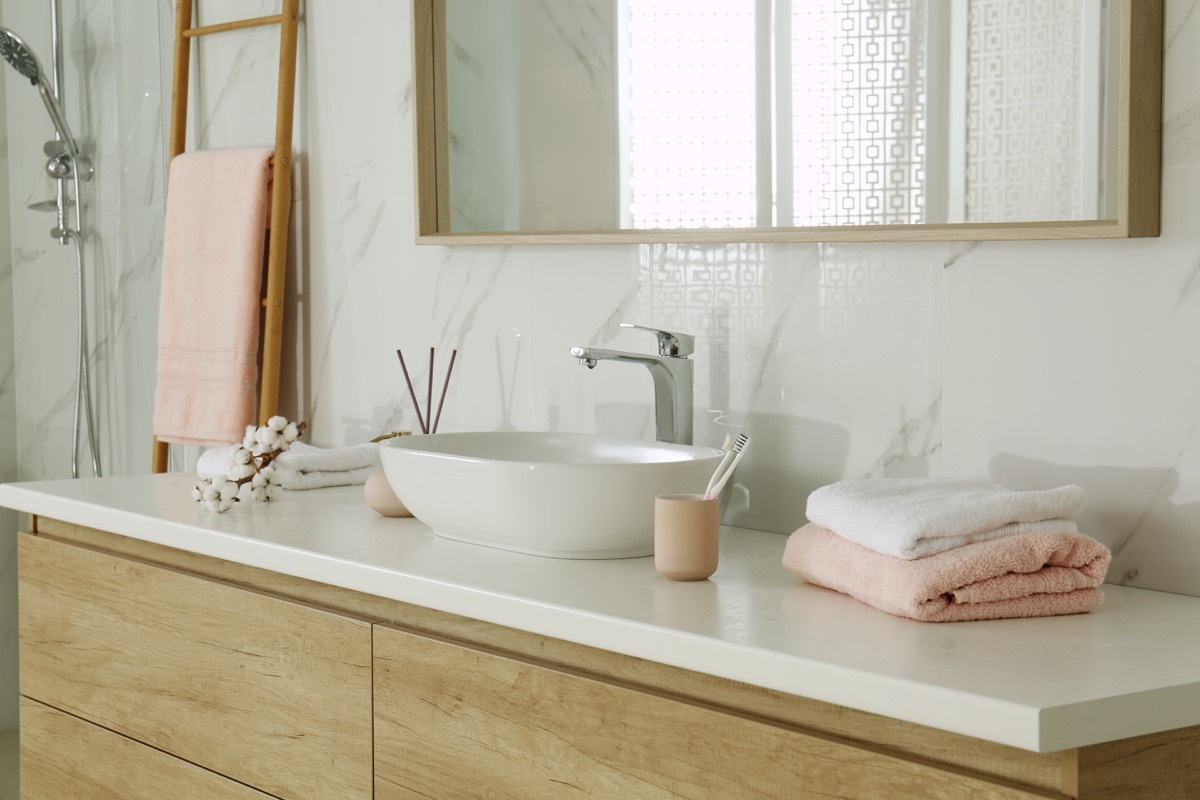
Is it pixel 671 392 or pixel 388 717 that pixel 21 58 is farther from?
pixel 388 717

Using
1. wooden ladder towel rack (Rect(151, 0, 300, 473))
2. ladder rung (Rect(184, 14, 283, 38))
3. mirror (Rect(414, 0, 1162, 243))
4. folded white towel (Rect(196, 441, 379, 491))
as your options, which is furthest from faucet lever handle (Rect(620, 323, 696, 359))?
A: ladder rung (Rect(184, 14, 283, 38))

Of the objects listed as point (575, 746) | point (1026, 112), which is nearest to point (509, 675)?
point (575, 746)

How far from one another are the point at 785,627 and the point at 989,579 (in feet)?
0.59

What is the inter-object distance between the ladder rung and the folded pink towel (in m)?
1.50

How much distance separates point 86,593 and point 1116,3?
144cm

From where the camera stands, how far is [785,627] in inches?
44.5

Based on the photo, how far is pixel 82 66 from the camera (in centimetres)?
270

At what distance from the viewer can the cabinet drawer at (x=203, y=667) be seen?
145 centimetres

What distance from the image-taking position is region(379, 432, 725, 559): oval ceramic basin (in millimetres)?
1378

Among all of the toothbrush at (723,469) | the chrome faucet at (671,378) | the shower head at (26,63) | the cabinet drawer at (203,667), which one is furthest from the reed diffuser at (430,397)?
the shower head at (26,63)

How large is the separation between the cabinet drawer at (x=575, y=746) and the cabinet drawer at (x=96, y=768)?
306 mm

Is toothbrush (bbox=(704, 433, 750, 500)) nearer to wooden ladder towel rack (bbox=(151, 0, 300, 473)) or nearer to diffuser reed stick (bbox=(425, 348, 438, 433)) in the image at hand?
diffuser reed stick (bbox=(425, 348, 438, 433))

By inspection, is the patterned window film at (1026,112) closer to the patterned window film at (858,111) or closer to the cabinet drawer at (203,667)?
the patterned window film at (858,111)

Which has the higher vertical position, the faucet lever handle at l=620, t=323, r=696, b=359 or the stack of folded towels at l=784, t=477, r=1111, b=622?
the faucet lever handle at l=620, t=323, r=696, b=359
